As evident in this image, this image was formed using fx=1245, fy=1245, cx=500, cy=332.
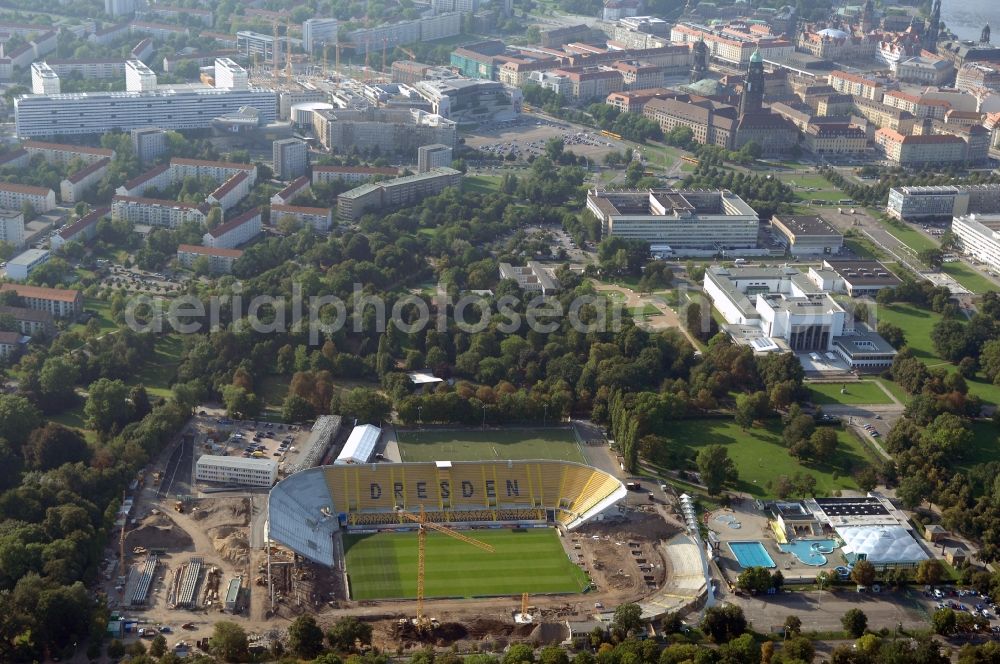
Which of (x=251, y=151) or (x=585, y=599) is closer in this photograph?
(x=585, y=599)

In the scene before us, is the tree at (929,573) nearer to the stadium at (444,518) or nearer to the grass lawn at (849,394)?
the stadium at (444,518)

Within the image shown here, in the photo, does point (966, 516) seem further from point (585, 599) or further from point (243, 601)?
point (243, 601)

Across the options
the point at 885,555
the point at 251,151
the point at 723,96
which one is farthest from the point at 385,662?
the point at 723,96

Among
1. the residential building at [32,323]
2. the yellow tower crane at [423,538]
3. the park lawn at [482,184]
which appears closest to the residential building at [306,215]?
the park lawn at [482,184]

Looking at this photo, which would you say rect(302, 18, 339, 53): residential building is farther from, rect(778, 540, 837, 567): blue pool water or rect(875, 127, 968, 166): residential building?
rect(778, 540, 837, 567): blue pool water

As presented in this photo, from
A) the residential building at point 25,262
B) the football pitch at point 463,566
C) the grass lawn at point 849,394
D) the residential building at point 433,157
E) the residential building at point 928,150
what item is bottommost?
the football pitch at point 463,566

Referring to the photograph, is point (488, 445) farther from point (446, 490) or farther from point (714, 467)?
point (714, 467)
